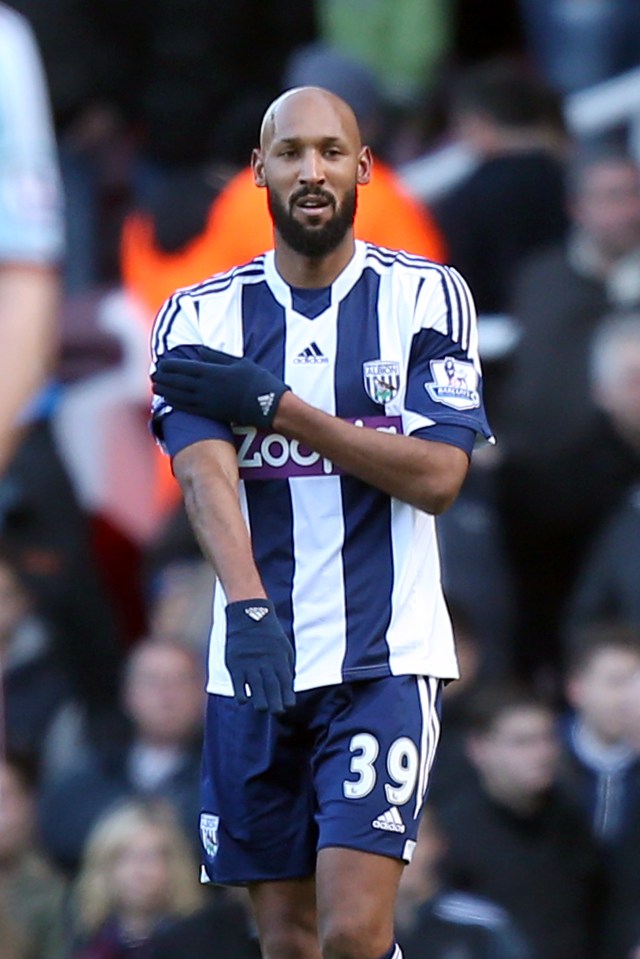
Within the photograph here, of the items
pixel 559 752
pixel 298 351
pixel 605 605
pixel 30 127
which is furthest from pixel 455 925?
pixel 30 127

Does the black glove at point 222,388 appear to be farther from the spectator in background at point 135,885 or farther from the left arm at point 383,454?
the spectator in background at point 135,885

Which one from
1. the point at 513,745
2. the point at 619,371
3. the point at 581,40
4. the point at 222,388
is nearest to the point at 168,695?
the point at 513,745

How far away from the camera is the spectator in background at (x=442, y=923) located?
6457mm

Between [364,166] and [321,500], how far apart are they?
0.69 metres

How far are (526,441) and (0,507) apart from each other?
2.09 meters

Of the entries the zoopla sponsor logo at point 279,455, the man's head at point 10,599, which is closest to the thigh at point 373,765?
the zoopla sponsor logo at point 279,455

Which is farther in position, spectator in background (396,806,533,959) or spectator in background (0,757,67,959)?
spectator in background (0,757,67,959)

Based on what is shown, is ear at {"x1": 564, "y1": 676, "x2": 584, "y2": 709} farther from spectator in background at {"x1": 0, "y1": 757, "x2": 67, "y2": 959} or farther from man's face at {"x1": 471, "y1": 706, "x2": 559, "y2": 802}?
spectator in background at {"x1": 0, "y1": 757, "x2": 67, "y2": 959}

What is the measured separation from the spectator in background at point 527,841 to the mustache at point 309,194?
2.86 m

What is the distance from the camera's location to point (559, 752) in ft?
23.4

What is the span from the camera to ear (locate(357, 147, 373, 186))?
458cm

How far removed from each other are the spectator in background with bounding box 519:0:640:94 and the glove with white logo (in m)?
5.36

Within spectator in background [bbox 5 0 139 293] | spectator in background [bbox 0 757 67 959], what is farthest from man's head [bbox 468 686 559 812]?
spectator in background [bbox 5 0 139 293]

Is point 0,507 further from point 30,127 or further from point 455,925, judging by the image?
point 30,127
